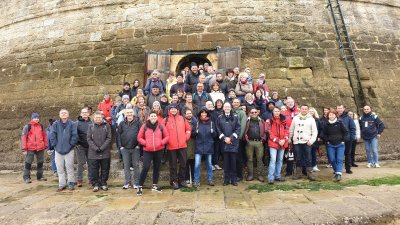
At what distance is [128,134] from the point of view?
5398mm

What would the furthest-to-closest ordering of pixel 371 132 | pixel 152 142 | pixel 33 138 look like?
pixel 371 132
pixel 33 138
pixel 152 142

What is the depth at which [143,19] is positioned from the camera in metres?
9.52

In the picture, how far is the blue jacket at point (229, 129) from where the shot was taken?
5500 mm

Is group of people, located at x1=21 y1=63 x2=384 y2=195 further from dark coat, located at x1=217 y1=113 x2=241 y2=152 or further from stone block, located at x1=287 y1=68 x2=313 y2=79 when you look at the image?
stone block, located at x1=287 y1=68 x2=313 y2=79

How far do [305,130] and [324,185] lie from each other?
1117 millimetres

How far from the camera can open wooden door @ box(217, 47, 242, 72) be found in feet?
28.3

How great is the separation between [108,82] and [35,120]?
2.69 meters

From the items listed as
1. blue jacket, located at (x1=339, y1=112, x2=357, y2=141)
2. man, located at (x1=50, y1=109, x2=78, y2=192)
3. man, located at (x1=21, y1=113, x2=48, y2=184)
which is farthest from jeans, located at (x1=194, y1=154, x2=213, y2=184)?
man, located at (x1=21, y1=113, x2=48, y2=184)

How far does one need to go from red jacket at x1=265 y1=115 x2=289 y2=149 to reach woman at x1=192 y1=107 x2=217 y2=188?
1.07 metres

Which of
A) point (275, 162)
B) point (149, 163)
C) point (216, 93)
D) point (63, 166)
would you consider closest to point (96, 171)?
point (63, 166)

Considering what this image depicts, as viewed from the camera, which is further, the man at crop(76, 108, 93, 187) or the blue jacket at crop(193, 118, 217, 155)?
the man at crop(76, 108, 93, 187)

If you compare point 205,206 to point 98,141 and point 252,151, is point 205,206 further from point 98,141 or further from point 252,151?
point 98,141

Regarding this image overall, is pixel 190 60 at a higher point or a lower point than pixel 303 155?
higher

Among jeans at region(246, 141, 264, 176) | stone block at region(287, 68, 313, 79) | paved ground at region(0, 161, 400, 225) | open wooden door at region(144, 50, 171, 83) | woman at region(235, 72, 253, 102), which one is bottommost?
paved ground at region(0, 161, 400, 225)
